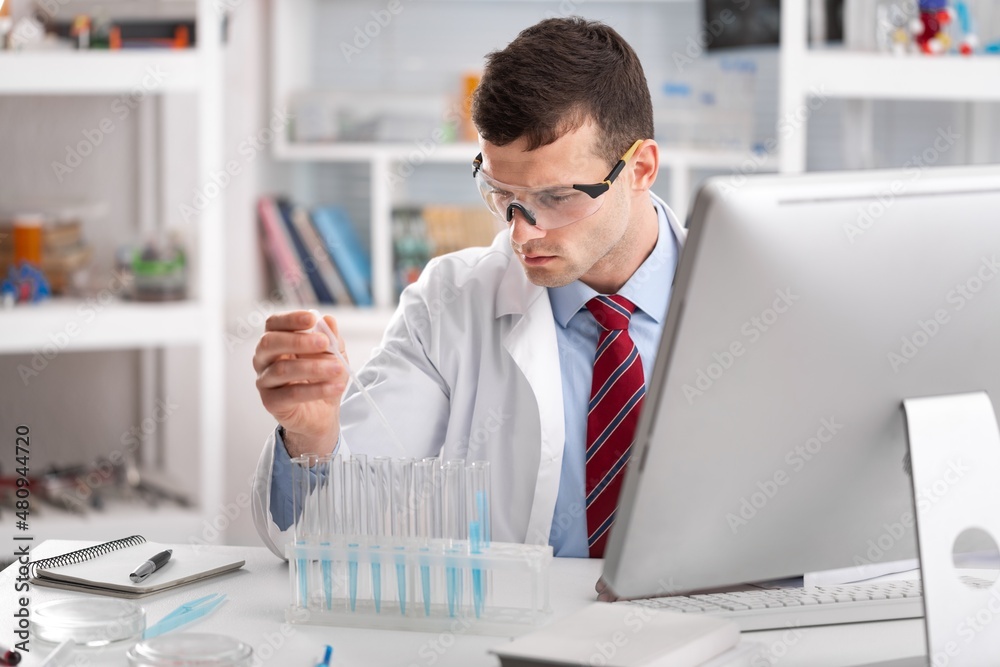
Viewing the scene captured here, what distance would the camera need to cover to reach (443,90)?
3.61 metres

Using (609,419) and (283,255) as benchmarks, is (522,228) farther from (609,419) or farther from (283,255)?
(283,255)

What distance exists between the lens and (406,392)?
5.79ft

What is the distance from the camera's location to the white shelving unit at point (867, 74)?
283 centimetres

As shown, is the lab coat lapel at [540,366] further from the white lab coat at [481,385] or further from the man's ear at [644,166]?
the man's ear at [644,166]

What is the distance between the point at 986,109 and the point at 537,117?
2.03 m

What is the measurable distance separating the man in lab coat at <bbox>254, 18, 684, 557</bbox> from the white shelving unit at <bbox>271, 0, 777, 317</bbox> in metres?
1.41

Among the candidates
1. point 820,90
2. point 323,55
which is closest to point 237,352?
point 323,55

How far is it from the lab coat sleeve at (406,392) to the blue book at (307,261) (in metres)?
1.63

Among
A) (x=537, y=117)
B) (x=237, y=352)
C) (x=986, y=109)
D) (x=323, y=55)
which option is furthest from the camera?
(x=323, y=55)

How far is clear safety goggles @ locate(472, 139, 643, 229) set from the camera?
5.18ft

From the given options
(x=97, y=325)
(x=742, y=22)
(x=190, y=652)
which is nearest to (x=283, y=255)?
(x=97, y=325)

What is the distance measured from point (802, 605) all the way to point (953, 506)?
0.82ft

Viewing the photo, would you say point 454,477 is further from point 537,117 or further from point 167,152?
point 167,152

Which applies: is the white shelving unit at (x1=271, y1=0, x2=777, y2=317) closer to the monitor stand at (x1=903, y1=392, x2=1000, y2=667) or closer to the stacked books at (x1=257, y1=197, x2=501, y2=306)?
the stacked books at (x1=257, y1=197, x2=501, y2=306)
